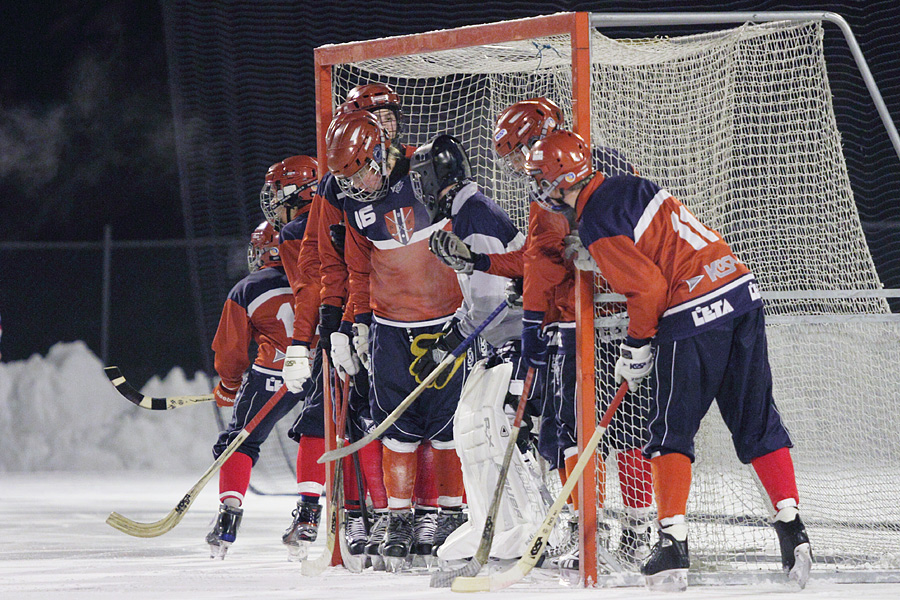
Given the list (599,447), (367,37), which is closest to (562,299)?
(599,447)

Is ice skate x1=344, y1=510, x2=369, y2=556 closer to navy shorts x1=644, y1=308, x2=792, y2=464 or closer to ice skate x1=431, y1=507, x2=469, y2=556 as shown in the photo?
ice skate x1=431, y1=507, x2=469, y2=556

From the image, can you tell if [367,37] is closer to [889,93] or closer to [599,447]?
[889,93]

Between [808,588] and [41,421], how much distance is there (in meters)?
5.64

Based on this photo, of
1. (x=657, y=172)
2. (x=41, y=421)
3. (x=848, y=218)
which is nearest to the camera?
(x=848, y=218)

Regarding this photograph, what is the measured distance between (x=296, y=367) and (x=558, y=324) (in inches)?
35.7

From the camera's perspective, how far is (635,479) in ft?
10.3

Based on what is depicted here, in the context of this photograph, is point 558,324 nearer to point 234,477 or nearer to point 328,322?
point 328,322

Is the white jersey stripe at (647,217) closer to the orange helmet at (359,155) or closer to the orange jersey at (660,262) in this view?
the orange jersey at (660,262)

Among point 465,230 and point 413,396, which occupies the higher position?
point 465,230

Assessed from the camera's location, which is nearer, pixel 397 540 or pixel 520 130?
pixel 520 130

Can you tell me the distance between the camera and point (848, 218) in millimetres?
3871

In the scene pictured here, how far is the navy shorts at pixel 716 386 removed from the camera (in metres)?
2.76

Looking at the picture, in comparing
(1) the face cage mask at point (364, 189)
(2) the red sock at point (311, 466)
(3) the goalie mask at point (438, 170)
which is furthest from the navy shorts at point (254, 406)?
(3) the goalie mask at point (438, 170)

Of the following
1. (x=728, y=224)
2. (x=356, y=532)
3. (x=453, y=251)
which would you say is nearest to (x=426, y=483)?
(x=356, y=532)
